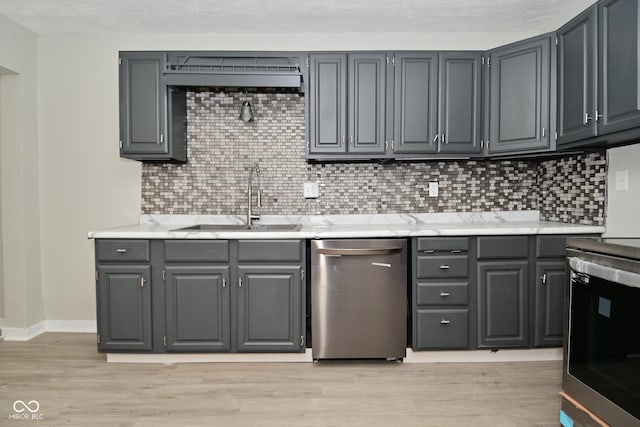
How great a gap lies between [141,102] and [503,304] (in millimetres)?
2906

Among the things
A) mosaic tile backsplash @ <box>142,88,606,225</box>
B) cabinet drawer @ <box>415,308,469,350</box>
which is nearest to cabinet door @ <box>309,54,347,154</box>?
mosaic tile backsplash @ <box>142,88,606,225</box>

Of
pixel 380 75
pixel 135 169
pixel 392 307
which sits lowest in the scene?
pixel 392 307

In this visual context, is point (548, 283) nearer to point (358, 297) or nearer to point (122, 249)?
point (358, 297)

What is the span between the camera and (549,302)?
8.48ft

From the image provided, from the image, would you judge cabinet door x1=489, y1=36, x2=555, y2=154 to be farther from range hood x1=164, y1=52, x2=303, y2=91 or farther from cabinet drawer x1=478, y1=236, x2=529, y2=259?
range hood x1=164, y1=52, x2=303, y2=91

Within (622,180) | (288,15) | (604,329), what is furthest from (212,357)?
(622,180)

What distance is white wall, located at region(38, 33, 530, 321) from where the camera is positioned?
3.17 meters

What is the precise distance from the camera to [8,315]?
3.12m

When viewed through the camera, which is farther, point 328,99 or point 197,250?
point 328,99

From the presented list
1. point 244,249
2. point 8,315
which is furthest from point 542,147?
point 8,315

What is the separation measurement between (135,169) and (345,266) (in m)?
1.96

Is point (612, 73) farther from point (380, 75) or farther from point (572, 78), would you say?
point (380, 75)

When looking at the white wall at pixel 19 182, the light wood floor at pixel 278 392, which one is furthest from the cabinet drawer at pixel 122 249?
the white wall at pixel 19 182

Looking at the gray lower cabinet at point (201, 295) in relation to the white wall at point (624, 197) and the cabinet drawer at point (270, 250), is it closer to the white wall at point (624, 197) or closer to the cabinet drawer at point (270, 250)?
the cabinet drawer at point (270, 250)
